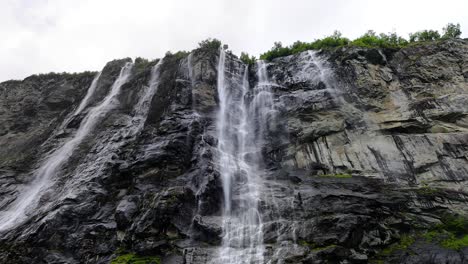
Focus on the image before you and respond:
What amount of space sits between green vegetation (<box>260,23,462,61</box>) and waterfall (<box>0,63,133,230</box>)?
1294 cm

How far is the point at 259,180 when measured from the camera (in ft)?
57.0

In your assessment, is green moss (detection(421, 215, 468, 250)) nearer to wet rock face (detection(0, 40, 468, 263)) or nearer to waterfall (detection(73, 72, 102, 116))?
wet rock face (detection(0, 40, 468, 263))

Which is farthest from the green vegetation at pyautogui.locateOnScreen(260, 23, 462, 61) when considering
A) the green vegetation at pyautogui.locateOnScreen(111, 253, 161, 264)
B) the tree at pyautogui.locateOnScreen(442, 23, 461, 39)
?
the green vegetation at pyautogui.locateOnScreen(111, 253, 161, 264)

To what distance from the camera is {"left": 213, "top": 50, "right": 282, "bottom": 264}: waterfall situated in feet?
44.1

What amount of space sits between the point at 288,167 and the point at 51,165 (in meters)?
14.0

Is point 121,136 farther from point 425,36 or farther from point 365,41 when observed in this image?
point 425,36

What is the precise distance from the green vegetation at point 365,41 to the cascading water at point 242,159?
3058 millimetres

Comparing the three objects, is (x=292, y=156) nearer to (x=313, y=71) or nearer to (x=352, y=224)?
(x=352, y=224)

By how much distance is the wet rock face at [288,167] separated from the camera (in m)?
13.7

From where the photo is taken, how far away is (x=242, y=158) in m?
19.1

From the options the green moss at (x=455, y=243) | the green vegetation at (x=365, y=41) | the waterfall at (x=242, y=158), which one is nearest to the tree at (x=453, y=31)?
the green vegetation at (x=365, y=41)

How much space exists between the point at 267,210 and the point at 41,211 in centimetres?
1075

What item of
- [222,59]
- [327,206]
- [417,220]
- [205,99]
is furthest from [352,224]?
[222,59]

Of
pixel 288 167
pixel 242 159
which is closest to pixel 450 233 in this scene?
pixel 288 167
